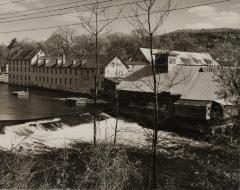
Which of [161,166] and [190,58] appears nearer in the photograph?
[161,166]

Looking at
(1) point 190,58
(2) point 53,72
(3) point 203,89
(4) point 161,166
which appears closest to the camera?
(4) point 161,166

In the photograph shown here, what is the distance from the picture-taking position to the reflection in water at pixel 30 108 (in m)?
47.0

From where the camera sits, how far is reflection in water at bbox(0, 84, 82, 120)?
4697 cm

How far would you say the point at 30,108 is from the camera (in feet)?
175

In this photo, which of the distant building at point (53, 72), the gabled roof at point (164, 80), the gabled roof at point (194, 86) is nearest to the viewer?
the gabled roof at point (194, 86)

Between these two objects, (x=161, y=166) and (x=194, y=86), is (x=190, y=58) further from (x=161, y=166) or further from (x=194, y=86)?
(x=161, y=166)

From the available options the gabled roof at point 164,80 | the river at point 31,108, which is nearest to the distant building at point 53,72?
the river at point 31,108

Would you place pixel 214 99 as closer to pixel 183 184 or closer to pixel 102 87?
pixel 183 184

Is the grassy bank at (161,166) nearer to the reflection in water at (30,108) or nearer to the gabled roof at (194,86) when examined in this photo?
the gabled roof at (194,86)

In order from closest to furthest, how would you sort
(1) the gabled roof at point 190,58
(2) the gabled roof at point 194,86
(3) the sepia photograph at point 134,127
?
1. (3) the sepia photograph at point 134,127
2. (2) the gabled roof at point 194,86
3. (1) the gabled roof at point 190,58

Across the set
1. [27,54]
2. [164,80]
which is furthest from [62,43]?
[164,80]

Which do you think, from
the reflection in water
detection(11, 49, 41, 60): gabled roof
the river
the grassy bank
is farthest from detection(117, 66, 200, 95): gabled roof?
detection(11, 49, 41, 60): gabled roof

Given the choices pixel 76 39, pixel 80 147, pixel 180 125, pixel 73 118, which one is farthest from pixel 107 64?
pixel 76 39

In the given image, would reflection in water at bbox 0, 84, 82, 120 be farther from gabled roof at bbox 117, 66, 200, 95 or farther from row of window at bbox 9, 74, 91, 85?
row of window at bbox 9, 74, 91, 85
